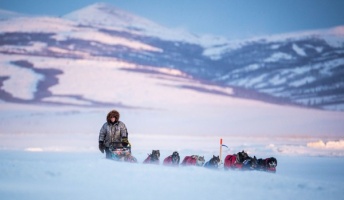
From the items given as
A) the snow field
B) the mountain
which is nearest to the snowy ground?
the snow field

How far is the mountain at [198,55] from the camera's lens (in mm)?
62875

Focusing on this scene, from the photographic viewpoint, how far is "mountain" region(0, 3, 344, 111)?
206 feet

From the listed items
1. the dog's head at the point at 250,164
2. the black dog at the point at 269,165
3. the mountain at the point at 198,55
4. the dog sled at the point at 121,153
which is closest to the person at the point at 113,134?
the dog sled at the point at 121,153

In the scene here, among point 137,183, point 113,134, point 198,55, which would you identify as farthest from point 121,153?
point 198,55

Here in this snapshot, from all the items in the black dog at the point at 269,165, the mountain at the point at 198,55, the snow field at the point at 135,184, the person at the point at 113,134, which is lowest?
the snow field at the point at 135,184

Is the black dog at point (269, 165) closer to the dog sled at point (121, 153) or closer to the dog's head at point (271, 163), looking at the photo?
the dog's head at point (271, 163)

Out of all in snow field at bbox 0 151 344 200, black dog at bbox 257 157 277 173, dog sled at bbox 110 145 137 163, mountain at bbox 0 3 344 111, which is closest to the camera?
snow field at bbox 0 151 344 200

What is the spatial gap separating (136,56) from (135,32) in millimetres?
22902

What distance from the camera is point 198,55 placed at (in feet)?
364

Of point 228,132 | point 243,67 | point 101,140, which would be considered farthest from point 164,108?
point 243,67

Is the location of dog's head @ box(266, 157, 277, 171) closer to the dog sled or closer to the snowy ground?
the snowy ground

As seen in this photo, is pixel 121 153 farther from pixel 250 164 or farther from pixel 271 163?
pixel 271 163

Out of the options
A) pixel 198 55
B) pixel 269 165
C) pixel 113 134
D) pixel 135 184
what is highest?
pixel 198 55

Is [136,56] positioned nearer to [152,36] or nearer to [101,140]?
[152,36]
